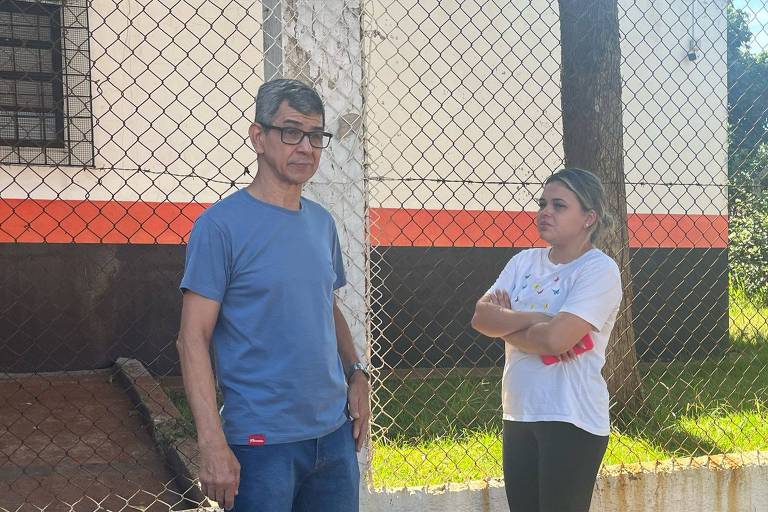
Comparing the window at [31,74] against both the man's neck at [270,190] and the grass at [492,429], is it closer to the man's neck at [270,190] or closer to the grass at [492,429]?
the grass at [492,429]

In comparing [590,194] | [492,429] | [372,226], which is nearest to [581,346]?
[590,194]

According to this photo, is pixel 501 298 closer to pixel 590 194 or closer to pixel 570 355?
pixel 570 355

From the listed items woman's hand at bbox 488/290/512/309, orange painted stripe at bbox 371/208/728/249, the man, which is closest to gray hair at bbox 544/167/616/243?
woman's hand at bbox 488/290/512/309

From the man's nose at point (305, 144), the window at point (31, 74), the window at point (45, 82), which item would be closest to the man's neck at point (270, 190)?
the man's nose at point (305, 144)

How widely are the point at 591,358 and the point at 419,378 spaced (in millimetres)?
4838

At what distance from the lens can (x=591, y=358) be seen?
2.70 m

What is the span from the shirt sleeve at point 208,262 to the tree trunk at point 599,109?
360cm

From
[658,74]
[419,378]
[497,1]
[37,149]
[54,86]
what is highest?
[497,1]

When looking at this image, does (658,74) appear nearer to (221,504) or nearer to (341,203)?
(341,203)

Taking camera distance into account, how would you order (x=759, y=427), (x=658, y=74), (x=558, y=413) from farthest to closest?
(x=658, y=74)
(x=759, y=427)
(x=558, y=413)

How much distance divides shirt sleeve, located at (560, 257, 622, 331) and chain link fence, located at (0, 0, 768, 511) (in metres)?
1.91

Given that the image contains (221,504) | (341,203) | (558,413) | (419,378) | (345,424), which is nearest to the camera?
(221,504)

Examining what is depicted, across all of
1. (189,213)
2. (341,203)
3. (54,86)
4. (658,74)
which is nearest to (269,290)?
(341,203)

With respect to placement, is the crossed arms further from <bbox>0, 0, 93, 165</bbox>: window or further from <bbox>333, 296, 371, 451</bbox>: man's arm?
<bbox>0, 0, 93, 165</bbox>: window
